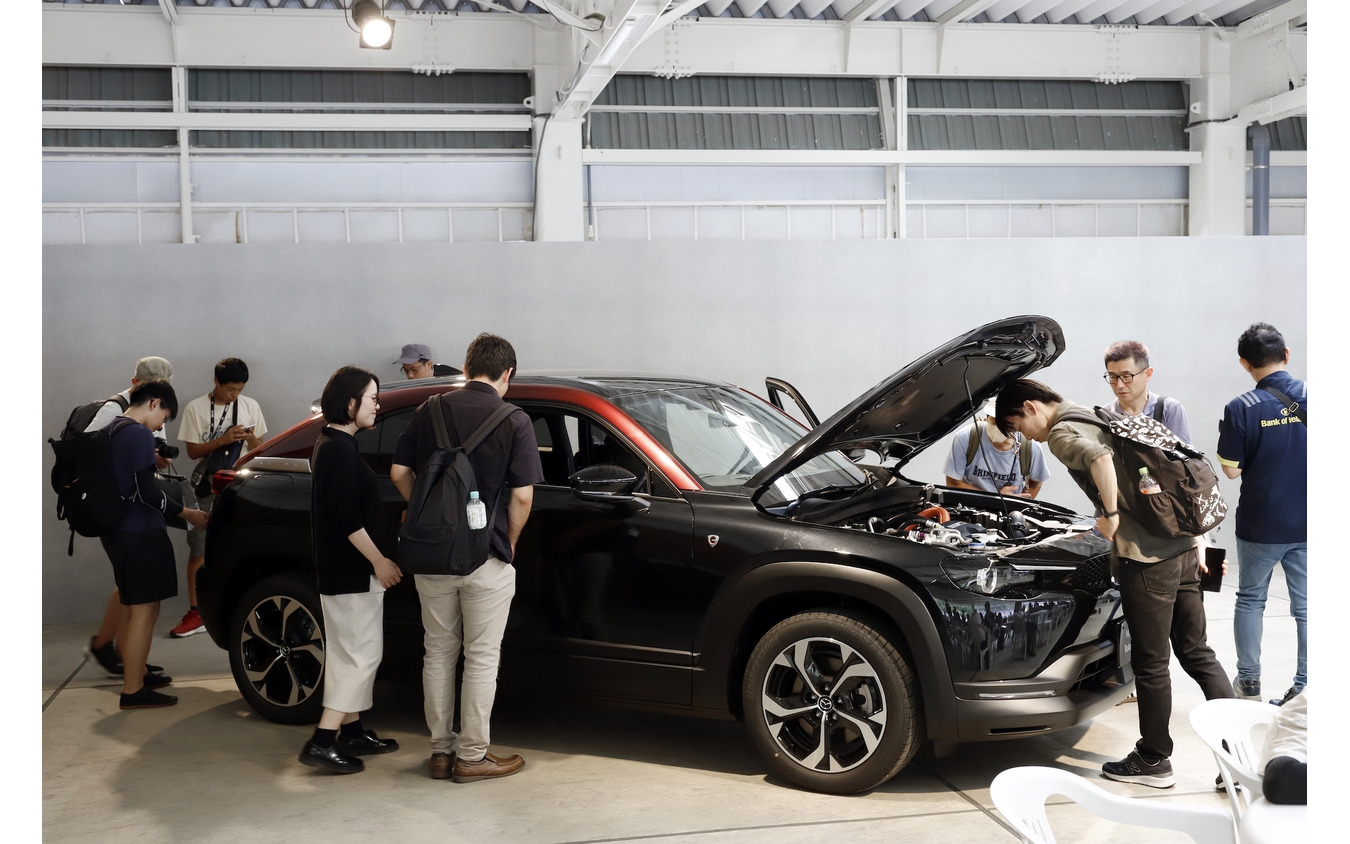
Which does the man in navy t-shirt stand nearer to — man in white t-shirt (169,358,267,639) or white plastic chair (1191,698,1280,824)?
white plastic chair (1191,698,1280,824)

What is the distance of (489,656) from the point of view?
4.39 m

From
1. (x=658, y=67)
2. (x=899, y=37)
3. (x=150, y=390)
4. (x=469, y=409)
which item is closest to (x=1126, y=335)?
(x=899, y=37)

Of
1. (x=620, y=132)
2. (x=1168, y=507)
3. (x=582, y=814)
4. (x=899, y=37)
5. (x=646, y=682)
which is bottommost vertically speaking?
(x=582, y=814)

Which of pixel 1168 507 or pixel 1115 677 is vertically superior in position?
pixel 1168 507

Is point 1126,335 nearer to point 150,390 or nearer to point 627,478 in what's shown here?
point 627,478

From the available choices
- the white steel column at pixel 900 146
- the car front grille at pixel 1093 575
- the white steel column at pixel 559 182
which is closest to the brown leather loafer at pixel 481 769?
the car front grille at pixel 1093 575

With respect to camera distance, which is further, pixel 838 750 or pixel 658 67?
pixel 658 67

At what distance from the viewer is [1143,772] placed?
4.27m

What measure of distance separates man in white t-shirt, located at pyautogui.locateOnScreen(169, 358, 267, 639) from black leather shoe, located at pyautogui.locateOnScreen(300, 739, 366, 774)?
3.16m

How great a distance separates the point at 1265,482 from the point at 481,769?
3770 millimetres

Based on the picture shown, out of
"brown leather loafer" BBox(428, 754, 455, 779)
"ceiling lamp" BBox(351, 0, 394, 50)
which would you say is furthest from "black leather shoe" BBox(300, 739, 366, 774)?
"ceiling lamp" BBox(351, 0, 394, 50)

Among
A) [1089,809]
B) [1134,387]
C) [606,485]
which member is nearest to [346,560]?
[606,485]

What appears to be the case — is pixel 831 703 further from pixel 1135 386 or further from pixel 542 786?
pixel 1135 386

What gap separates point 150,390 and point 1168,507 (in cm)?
463
